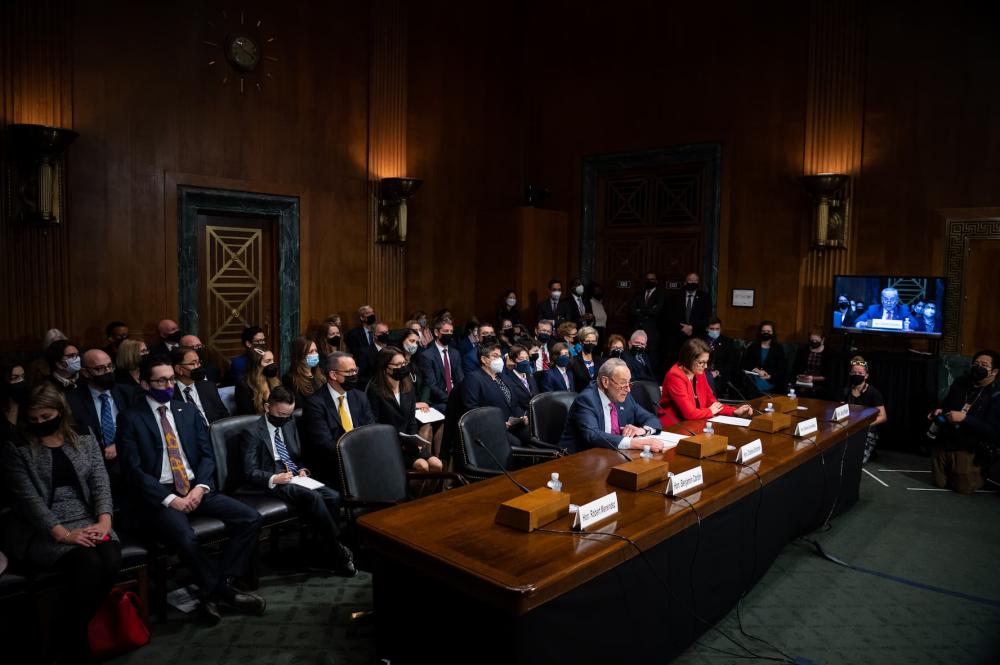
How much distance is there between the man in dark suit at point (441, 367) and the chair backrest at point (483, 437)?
1961mm

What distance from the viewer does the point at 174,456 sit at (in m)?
4.13

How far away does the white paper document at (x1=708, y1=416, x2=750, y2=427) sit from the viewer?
508 cm

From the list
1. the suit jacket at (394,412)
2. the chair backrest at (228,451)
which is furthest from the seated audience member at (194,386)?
the suit jacket at (394,412)

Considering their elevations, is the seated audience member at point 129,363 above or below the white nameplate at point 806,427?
above

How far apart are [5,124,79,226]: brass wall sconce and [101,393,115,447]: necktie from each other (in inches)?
106

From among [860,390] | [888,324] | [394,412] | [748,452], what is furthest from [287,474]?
[888,324]

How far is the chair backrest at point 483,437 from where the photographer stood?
4.53m

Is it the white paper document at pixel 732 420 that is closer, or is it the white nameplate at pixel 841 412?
the white paper document at pixel 732 420

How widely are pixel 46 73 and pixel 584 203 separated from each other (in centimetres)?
734

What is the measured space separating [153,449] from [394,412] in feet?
5.68

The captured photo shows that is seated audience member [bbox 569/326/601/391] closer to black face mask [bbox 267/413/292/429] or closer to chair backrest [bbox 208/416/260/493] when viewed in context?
black face mask [bbox 267/413/292/429]

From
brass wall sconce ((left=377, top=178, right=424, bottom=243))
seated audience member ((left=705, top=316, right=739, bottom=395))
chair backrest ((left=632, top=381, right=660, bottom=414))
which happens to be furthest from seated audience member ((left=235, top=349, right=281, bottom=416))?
seated audience member ((left=705, top=316, right=739, bottom=395))

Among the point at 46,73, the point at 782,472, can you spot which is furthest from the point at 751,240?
the point at 46,73

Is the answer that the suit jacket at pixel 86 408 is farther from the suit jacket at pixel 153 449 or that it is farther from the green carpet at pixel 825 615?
the green carpet at pixel 825 615
